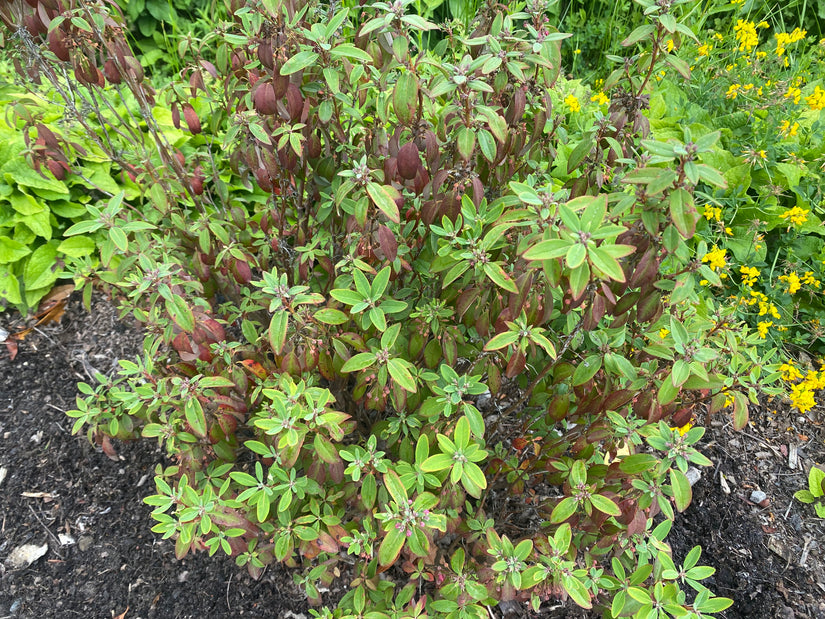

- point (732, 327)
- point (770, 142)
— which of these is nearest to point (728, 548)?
point (732, 327)

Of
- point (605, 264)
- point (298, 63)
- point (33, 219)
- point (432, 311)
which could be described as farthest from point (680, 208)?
point (33, 219)

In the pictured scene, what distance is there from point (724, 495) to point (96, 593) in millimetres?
2536

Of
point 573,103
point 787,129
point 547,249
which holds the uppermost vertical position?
point 547,249

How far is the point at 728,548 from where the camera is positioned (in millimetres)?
2264

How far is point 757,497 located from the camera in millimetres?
2428

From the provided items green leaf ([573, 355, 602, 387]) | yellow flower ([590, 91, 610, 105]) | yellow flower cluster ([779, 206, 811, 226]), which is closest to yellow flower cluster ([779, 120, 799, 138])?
yellow flower cluster ([779, 206, 811, 226])

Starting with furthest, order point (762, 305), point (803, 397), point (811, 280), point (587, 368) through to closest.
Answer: point (811, 280) → point (762, 305) → point (803, 397) → point (587, 368)

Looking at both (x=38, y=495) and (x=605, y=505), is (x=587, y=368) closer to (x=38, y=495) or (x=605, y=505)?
(x=605, y=505)

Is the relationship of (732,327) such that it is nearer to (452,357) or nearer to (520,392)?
(520,392)

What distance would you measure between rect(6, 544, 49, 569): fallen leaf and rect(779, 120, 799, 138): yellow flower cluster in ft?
13.1

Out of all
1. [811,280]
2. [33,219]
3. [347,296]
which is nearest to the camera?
[347,296]

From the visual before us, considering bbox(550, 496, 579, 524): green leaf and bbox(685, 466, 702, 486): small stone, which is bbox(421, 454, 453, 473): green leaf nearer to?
bbox(550, 496, 579, 524): green leaf

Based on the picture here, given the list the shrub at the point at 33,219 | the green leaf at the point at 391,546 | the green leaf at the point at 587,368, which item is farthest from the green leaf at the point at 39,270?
the green leaf at the point at 587,368

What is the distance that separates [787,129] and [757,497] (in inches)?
76.3
